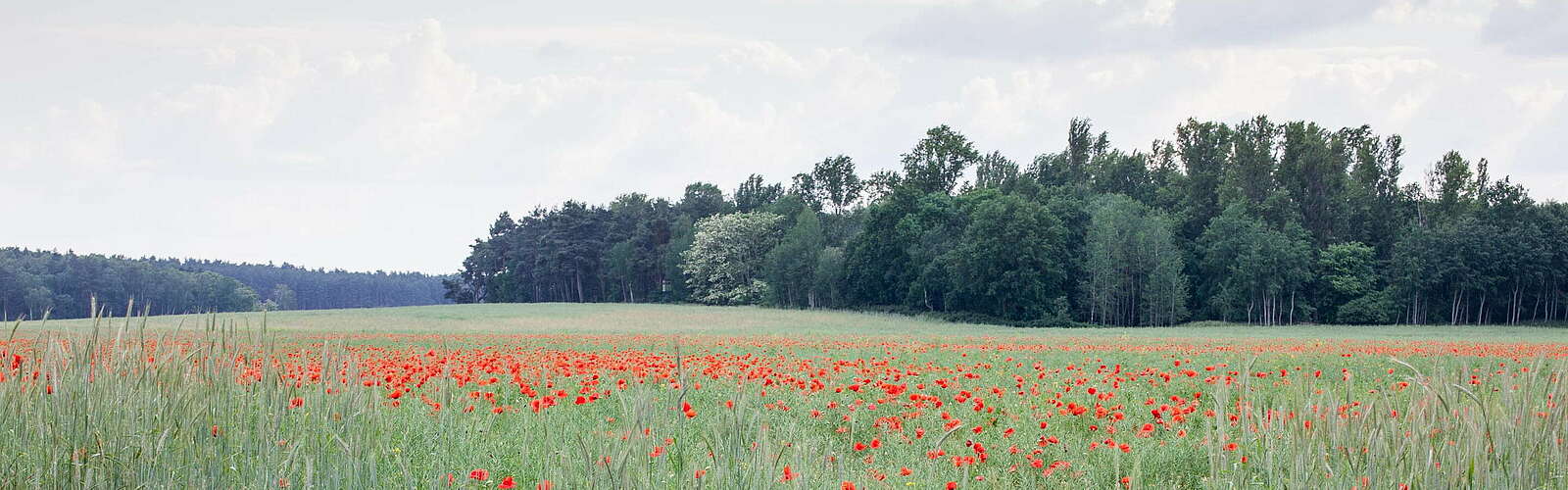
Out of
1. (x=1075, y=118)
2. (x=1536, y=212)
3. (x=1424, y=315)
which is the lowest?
(x=1424, y=315)

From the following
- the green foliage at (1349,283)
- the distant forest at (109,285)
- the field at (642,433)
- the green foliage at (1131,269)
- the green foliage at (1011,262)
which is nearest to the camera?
the field at (642,433)

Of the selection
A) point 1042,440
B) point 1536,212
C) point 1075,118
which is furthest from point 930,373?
point 1075,118

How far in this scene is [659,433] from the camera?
4.83 meters

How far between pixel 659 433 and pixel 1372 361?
46.8ft

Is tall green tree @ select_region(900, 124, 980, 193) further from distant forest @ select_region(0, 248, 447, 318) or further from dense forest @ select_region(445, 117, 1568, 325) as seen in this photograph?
distant forest @ select_region(0, 248, 447, 318)

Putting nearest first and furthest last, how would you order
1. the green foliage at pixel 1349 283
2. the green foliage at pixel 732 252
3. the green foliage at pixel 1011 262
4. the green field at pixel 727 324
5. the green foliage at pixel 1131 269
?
the green field at pixel 727 324 → the green foliage at pixel 1011 262 → the green foliage at pixel 1131 269 → the green foliage at pixel 1349 283 → the green foliage at pixel 732 252

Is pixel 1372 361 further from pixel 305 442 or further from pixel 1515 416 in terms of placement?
pixel 305 442

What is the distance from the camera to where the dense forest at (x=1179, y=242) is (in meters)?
55.8

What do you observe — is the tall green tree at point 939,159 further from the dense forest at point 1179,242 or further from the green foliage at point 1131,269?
the green foliage at point 1131,269

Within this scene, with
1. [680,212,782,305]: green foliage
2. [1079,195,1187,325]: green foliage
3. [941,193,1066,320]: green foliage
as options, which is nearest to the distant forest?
[680,212,782,305]: green foliage

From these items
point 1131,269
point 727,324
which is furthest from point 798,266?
point 727,324

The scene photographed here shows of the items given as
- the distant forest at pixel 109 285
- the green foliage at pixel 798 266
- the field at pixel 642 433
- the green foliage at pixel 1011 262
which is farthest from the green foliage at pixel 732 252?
the field at pixel 642 433

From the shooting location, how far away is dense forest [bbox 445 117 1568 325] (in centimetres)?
5581

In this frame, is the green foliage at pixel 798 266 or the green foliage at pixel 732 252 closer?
the green foliage at pixel 798 266
